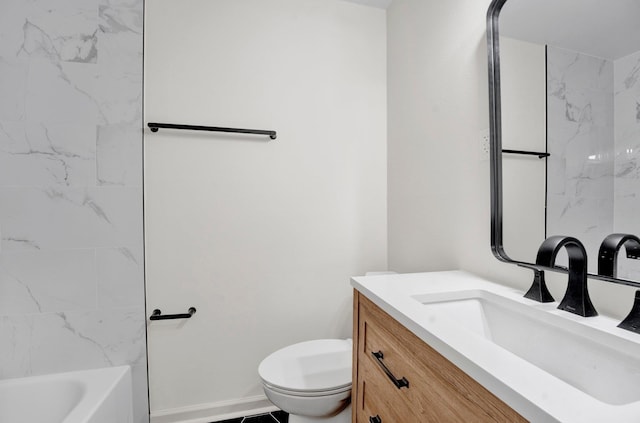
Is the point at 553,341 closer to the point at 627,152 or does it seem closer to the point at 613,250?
the point at 613,250

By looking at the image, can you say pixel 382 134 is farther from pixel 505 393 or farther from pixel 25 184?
pixel 25 184

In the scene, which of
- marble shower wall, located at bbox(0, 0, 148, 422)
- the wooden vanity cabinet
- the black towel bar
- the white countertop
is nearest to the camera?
the white countertop

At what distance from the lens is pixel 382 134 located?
1886 mm

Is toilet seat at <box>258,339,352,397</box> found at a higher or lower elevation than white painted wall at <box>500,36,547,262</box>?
lower

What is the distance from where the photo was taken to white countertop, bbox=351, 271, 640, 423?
393mm

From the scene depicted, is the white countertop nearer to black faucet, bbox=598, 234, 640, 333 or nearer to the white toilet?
black faucet, bbox=598, 234, 640, 333

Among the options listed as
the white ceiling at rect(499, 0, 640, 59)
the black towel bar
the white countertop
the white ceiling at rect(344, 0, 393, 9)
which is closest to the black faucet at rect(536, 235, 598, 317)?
the white countertop

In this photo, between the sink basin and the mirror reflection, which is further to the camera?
the mirror reflection

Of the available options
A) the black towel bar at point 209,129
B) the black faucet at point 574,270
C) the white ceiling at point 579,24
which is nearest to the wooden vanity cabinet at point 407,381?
the black faucet at point 574,270

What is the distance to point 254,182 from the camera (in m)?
1.68

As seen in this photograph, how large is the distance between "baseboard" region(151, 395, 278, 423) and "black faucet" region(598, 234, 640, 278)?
1686 millimetres

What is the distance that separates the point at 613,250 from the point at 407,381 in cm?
58

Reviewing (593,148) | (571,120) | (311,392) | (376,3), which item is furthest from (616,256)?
(376,3)

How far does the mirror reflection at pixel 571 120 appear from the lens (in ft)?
2.38
